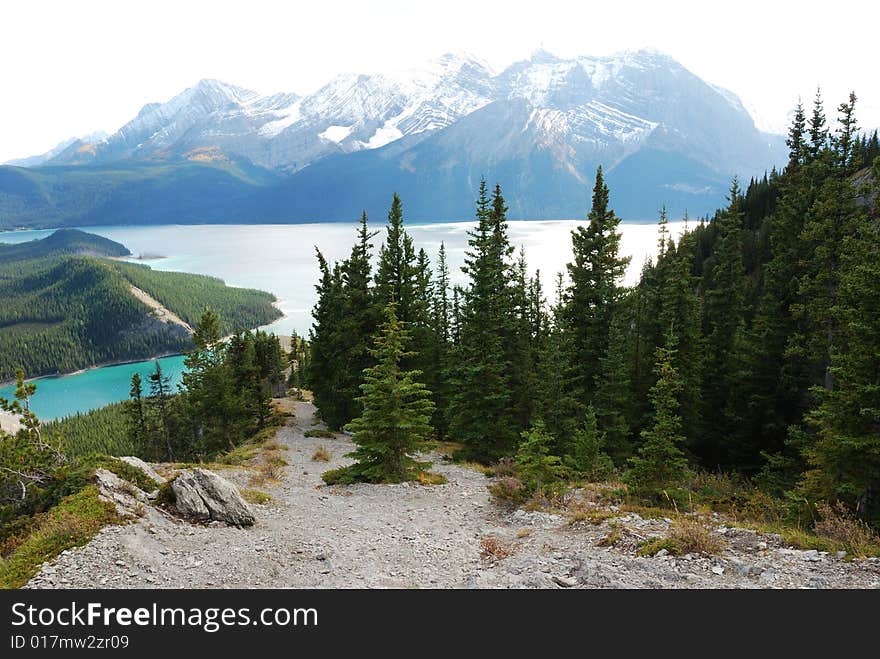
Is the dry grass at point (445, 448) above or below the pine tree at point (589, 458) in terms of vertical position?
below

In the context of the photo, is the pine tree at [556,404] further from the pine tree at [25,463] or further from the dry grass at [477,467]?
the pine tree at [25,463]

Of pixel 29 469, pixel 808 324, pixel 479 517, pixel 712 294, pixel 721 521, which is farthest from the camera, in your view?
pixel 712 294

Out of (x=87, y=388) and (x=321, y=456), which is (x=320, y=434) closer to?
(x=321, y=456)

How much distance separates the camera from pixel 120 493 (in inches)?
520

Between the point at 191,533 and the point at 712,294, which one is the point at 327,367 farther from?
Answer: the point at 712,294

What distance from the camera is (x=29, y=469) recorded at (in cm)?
1396

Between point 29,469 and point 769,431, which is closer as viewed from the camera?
point 29,469

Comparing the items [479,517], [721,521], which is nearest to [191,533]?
[479,517]

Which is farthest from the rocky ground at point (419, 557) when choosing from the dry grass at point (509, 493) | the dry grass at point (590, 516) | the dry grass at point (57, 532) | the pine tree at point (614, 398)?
the pine tree at point (614, 398)

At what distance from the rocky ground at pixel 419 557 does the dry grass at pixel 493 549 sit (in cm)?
3

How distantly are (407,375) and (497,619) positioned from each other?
13.2m

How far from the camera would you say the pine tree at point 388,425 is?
19281mm

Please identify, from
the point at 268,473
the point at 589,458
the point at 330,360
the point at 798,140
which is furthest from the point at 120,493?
the point at 798,140

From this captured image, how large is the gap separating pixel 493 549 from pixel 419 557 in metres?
1.82
